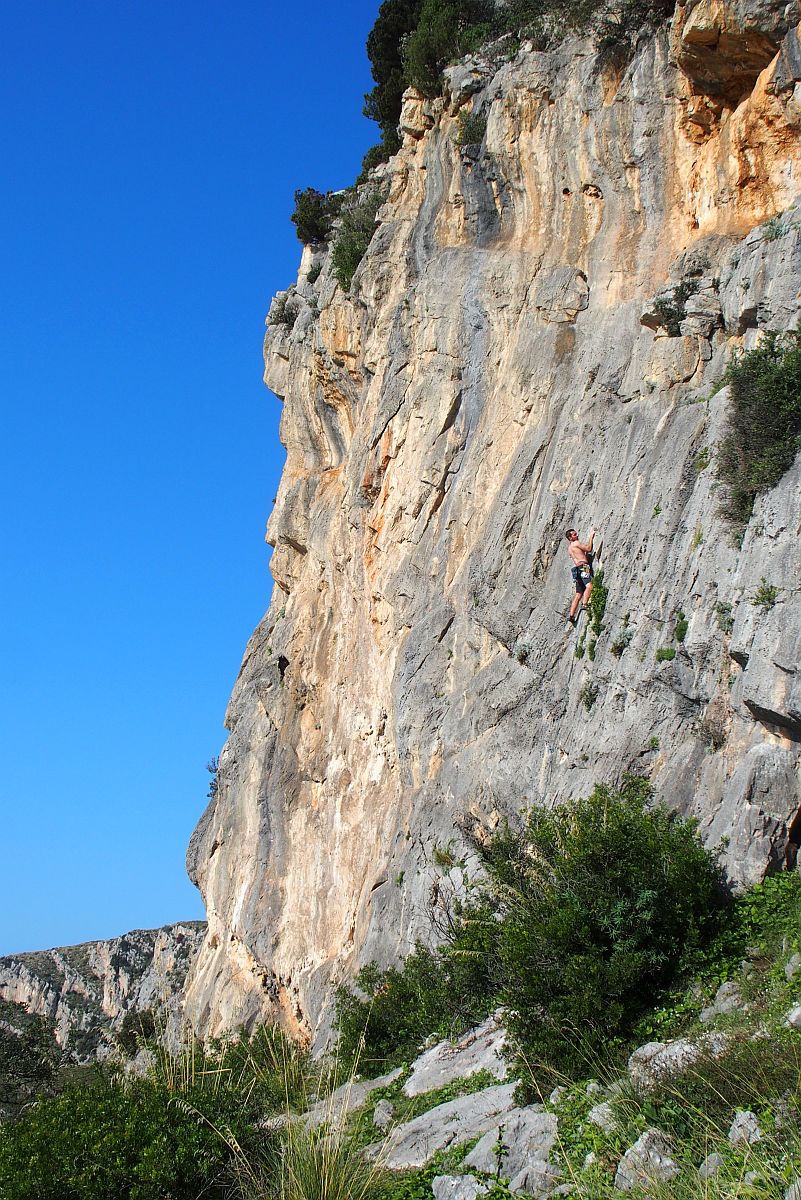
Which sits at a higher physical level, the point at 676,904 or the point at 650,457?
the point at 650,457

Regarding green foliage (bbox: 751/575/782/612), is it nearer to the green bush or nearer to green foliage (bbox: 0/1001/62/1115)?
the green bush

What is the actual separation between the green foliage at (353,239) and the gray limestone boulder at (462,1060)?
20121 millimetres

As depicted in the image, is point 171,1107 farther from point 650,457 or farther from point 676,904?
point 650,457

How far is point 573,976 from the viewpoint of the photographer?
909 cm

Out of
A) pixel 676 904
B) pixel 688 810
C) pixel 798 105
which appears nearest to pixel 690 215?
pixel 798 105

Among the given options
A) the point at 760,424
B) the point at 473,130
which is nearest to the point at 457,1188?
the point at 760,424

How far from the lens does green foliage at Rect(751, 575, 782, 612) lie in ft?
36.6

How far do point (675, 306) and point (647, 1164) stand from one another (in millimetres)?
13153

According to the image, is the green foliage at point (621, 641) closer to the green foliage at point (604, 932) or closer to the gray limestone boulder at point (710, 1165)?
the green foliage at point (604, 932)

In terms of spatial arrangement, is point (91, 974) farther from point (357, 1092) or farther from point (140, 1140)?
point (140, 1140)

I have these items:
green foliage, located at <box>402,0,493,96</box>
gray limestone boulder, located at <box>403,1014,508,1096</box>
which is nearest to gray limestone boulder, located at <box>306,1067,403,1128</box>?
gray limestone boulder, located at <box>403,1014,508,1096</box>

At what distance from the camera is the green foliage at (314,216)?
30875mm

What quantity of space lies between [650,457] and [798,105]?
19.6 feet

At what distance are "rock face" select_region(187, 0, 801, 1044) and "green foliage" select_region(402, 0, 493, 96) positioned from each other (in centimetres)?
59
